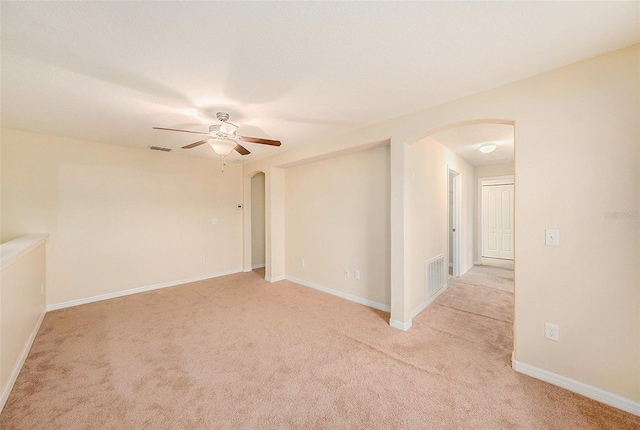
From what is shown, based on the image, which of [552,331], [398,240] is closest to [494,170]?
[398,240]

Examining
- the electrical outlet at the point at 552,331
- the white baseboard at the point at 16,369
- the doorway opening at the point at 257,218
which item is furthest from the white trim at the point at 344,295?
the white baseboard at the point at 16,369

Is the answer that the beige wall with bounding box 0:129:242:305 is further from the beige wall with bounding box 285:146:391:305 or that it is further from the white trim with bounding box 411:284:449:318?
the white trim with bounding box 411:284:449:318

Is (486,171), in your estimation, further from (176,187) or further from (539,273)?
(176,187)

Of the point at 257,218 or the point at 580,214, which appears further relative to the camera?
the point at 257,218

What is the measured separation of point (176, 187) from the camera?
14.7 feet

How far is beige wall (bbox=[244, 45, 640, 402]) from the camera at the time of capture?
1635 mm

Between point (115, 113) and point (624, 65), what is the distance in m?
4.27

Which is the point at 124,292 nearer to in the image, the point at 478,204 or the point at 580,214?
the point at 580,214

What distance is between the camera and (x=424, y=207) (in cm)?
340

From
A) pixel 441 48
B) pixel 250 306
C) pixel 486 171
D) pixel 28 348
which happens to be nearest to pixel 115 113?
pixel 28 348

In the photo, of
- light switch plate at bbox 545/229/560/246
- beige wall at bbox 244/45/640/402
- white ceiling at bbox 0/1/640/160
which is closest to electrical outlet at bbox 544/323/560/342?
beige wall at bbox 244/45/640/402

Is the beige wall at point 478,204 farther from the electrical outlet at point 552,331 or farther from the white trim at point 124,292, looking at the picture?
the white trim at point 124,292

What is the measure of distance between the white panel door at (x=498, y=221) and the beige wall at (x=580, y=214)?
542 centimetres

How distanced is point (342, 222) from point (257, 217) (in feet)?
9.03
